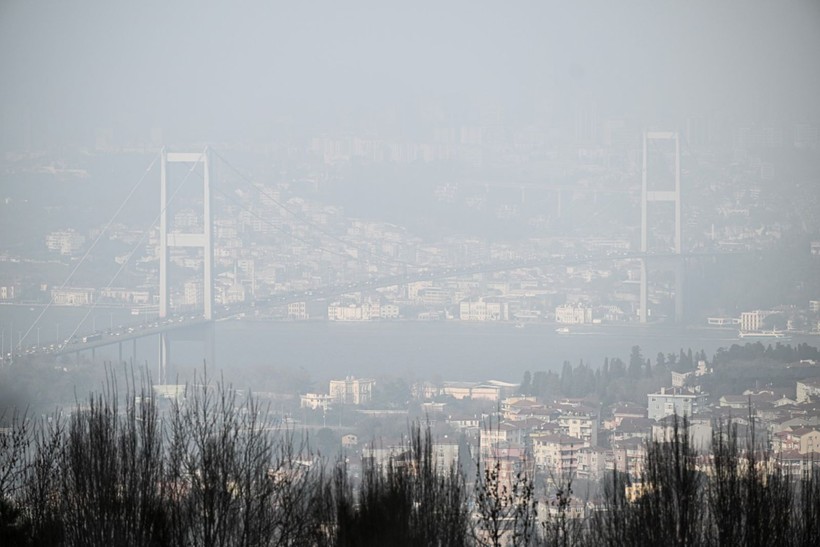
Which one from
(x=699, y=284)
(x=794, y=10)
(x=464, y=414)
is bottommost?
(x=464, y=414)

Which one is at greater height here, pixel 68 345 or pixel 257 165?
pixel 257 165

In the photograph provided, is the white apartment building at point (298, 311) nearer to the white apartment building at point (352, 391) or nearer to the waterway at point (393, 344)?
the waterway at point (393, 344)

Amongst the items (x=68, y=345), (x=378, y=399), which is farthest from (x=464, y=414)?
(x=68, y=345)

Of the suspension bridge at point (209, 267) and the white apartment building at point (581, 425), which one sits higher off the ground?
the suspension bridge at point (209, 267)

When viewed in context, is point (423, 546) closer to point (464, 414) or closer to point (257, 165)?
point (464, 414)

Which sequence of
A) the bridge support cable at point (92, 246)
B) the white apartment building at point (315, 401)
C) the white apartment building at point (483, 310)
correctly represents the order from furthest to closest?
the white apartment building at point (483, 310), the bridge support cable at point (92, 246), the white apartment building at point (315, 401)

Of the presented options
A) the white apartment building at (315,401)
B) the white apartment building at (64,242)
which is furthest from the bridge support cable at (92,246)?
the white apartment building at (315,401)

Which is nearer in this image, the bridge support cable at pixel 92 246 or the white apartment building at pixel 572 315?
the bridge support cable at pixel 92 246
